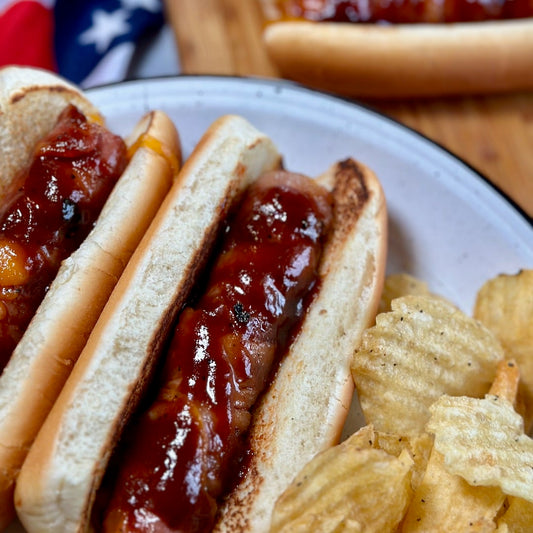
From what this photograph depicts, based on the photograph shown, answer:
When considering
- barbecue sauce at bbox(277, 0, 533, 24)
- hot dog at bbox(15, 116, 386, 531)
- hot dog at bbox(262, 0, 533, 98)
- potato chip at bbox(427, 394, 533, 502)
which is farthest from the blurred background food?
potato chip at bbox(427, 394, 533, 502)

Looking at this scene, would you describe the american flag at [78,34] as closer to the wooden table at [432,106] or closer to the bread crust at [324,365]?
the wooden table at [432,106]

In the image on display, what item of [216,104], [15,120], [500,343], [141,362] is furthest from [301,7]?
[141,362]

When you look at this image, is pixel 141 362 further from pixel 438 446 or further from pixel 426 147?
pixel 426 147

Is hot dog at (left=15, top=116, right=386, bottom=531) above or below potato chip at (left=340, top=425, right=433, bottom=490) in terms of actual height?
above

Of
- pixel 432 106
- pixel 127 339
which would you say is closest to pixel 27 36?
pixel 432 106

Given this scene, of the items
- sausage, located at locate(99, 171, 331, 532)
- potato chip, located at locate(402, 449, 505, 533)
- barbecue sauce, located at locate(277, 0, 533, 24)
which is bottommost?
potato chip, located at locate(402, 449, 505, 533)

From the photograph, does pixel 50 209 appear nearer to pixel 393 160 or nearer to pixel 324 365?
pixel 324 365

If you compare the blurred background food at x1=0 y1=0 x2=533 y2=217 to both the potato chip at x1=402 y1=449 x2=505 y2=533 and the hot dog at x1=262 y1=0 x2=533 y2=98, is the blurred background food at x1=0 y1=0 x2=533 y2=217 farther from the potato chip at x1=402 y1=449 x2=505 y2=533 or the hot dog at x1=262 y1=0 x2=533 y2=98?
the potato chip at x1=402 y1=449 x2=505 y2=533

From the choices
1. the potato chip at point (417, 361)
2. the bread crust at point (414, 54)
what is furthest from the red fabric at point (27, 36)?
the potato chip at point (417, 361)
